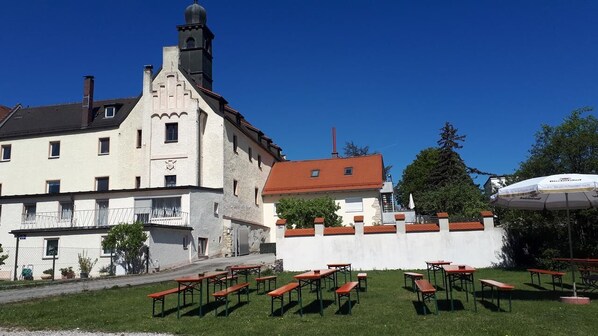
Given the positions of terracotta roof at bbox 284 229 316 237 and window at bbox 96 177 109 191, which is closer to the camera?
terracotta roof at bbox 284 229 316 237

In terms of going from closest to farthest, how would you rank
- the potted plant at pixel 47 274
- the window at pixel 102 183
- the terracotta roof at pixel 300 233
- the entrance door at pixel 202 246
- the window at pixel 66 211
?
the terracotta roof at pixel 300 233 → the potted plant at pixel 47 274 → the entrance door at pixel 202 246 → the window at pixel 66 211 → the window at pixel 102 183

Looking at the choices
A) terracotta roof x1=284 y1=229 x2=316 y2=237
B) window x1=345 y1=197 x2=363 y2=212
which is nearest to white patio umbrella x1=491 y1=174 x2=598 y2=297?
terracotta roof x1=284 y1=229 x2=316 y2=237

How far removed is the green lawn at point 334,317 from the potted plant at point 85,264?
11.4 meters

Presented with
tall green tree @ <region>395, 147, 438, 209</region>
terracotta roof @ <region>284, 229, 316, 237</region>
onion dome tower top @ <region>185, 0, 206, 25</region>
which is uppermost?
onion dome tower top @ <region>185, 0, 206, 25</region>

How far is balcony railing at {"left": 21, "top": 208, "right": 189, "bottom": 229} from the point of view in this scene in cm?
2812

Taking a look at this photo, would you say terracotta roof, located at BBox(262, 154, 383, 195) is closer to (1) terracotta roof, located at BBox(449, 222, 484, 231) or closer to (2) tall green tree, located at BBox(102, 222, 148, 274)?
(2) tall green tree, located at BBox(102, 222, 148, 274)

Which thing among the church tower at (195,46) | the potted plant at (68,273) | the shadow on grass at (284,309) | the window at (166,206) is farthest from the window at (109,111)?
the shadow on grass at (284,309)

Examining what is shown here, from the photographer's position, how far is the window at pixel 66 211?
1157 inches

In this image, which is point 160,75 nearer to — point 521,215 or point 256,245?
point 256,245

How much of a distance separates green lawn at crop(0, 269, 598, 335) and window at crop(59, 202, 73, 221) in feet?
60.6

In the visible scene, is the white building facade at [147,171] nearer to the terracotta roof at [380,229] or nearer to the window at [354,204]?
the window at [354,204]

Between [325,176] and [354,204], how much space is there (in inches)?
154

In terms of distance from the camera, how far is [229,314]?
9.59 m

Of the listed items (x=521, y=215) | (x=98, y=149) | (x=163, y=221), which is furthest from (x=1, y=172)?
(x=521, y=215)
